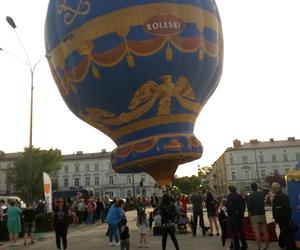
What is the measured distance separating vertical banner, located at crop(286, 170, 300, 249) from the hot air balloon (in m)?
5.30

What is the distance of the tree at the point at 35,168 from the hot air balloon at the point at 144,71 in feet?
206

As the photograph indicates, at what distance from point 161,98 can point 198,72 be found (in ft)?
6.15

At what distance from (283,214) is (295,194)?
0.87 metres

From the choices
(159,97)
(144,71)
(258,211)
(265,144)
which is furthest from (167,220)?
(265,144)

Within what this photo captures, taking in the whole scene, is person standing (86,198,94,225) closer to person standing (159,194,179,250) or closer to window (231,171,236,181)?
person standing (159,194,179,250)

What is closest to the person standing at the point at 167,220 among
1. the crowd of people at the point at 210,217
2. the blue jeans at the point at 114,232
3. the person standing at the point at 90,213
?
the crowd of people at the point at 210,217

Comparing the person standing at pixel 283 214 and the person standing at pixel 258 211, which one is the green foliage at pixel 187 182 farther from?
the person standing at pixel 283 214

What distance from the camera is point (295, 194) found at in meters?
10.9

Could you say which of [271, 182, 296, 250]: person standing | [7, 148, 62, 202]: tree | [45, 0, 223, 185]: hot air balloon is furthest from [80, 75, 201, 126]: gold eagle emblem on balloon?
[7, 148, 62, 202]: tree

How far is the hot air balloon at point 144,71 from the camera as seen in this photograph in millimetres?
15891

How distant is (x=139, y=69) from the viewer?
52.4 feet

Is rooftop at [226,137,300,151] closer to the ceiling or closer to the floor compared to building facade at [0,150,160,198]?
closer to the ceiling

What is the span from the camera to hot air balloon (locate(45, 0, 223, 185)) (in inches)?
626

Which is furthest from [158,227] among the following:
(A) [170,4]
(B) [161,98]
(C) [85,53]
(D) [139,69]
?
(A) [170,4]
